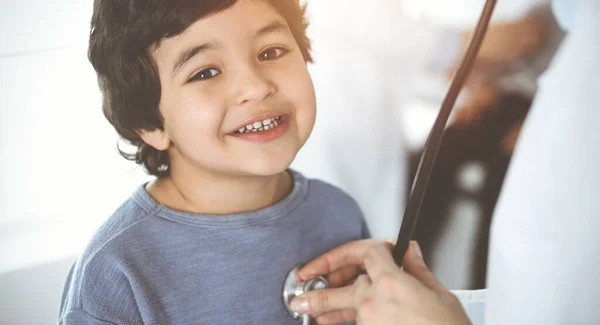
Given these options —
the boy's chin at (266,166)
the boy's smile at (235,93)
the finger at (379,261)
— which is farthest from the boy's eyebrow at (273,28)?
the finger at (379,261)

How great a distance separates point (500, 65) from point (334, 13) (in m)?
0.19

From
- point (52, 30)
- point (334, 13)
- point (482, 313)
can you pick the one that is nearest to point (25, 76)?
point (52, 30)

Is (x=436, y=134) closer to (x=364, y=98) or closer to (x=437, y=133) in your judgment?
(x=437, y=133)

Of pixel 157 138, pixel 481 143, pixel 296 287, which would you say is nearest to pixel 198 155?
pixel 157 138

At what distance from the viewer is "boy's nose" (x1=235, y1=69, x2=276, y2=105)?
1.36 ft

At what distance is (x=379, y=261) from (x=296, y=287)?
0.37 ft

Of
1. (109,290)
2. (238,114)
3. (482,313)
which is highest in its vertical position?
(238,114)

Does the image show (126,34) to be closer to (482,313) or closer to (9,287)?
(9,287)

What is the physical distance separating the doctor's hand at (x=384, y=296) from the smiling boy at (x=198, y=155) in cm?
4

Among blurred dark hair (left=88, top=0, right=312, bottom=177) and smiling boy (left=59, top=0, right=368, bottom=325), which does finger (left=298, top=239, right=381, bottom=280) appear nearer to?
smiling boy (left=59, top=0, right=368, bottom=325)

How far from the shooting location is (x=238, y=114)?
43 centimetres

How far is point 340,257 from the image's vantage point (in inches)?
21.0

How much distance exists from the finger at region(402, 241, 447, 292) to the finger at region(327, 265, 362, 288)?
0.31ft

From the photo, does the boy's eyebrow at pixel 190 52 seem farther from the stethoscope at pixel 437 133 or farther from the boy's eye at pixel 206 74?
the stethoscope at pixel 437 133
